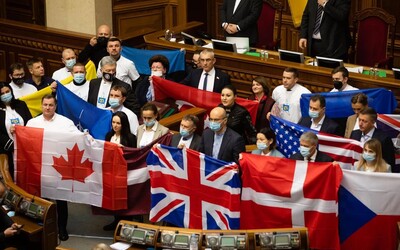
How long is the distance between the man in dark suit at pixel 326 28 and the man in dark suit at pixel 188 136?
129 inches

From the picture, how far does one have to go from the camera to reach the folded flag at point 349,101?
433 inches

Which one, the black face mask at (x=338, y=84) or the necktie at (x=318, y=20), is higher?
the necktie at (x=318, y=20)

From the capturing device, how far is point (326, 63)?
1205 centimetres

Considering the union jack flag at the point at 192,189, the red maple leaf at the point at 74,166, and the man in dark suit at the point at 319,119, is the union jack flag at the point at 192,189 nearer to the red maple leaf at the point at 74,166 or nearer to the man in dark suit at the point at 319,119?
the red maple leaf at the point at 74,166

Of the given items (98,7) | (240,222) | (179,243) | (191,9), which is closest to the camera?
(179,243)

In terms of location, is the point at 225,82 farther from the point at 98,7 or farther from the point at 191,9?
the point at 191,9

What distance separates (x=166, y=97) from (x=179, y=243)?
338 centimetres

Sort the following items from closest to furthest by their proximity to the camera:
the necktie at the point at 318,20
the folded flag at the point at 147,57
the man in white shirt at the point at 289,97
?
the man in white shirt at the point at 289,97
the necktie at the point at 318,20
the folded flag at the point at 147,57

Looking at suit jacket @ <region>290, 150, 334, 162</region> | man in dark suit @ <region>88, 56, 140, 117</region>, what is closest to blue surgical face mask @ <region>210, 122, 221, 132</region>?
suit jacket @ <region>290, 150, 334, 162</region>

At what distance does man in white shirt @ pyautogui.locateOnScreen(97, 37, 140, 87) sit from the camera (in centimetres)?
1239

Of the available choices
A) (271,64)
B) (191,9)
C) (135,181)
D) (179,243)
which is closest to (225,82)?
(271,64)

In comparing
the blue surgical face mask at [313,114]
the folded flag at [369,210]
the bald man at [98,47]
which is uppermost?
the bald man at [98,47]

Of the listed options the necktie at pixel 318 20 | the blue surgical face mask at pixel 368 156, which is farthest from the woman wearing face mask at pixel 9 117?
the necktie at pixel 318 20

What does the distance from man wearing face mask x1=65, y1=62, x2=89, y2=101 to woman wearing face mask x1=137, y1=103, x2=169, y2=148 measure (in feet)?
5.24
